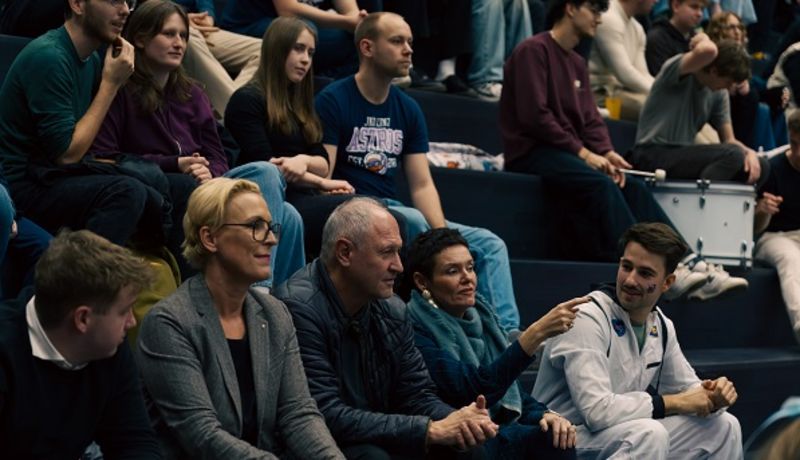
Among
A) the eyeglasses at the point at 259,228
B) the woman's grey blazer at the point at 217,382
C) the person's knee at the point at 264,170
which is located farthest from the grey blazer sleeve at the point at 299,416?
the person's knee at the point at 264,170

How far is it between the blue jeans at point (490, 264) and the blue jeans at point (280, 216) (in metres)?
0.59

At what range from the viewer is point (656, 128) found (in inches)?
303

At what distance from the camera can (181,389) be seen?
379 centimetres

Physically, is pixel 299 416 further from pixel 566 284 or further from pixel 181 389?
pixel 566 284

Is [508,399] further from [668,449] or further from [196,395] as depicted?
[196,395]

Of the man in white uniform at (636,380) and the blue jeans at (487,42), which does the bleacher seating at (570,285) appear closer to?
the blue jeans at (487,42)

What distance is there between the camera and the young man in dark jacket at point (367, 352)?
416cm

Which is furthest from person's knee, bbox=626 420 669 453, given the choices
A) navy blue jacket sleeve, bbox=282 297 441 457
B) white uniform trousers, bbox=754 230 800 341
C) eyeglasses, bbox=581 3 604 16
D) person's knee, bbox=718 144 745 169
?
person's knee, bbox=718 144 745 169

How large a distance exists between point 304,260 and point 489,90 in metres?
3.07

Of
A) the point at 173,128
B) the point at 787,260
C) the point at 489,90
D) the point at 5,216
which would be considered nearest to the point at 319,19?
the point at 489,90

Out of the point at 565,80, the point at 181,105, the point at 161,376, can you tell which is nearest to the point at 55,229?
the point at 181,105

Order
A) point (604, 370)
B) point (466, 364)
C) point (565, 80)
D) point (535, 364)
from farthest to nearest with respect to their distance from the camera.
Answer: point (565, 80) < point (535, 364) < point (604, 370) < point (466, 364)

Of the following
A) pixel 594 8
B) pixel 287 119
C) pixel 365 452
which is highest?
pixel 594 8

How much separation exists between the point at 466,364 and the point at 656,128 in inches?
133
